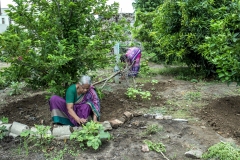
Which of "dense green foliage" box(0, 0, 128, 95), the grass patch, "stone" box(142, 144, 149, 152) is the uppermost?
"dense green foliage" box(0, 0, 128, 95)

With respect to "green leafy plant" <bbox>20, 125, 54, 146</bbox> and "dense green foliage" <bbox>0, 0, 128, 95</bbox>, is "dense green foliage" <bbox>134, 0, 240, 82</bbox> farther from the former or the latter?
"green leafy plant" <bbox>20, 125, 54, 146</bbox>

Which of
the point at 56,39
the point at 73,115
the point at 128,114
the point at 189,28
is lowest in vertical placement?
the point at 128,114

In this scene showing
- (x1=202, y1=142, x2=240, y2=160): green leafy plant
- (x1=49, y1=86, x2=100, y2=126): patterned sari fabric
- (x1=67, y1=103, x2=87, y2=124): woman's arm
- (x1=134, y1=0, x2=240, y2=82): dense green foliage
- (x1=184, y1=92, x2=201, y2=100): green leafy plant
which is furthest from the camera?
(x1=134, y1=0, x2=240, y2=82): dense green foliage

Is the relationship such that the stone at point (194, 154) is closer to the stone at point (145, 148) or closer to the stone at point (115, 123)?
the stone at point (145, 148)

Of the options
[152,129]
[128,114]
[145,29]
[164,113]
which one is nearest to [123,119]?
[128,114]

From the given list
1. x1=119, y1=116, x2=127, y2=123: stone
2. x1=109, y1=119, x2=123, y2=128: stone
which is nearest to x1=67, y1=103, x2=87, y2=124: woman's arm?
x1=109, y1=119, x2=123, y2=128: stone

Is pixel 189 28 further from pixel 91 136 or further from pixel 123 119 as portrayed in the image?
pixel 91 136

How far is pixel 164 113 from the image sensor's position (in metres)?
4.80

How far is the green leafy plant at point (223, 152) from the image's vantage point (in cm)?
311

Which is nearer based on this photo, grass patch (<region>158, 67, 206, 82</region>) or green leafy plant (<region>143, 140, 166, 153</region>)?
green leafy plant (<region>143, 140, 166, 153</region>)

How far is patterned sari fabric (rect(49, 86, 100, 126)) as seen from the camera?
4.09m

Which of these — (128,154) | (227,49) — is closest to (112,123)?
(128,154)

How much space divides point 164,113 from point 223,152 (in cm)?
172

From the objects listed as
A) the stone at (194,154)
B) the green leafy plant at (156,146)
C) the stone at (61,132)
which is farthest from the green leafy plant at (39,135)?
the stone at (194,154)
